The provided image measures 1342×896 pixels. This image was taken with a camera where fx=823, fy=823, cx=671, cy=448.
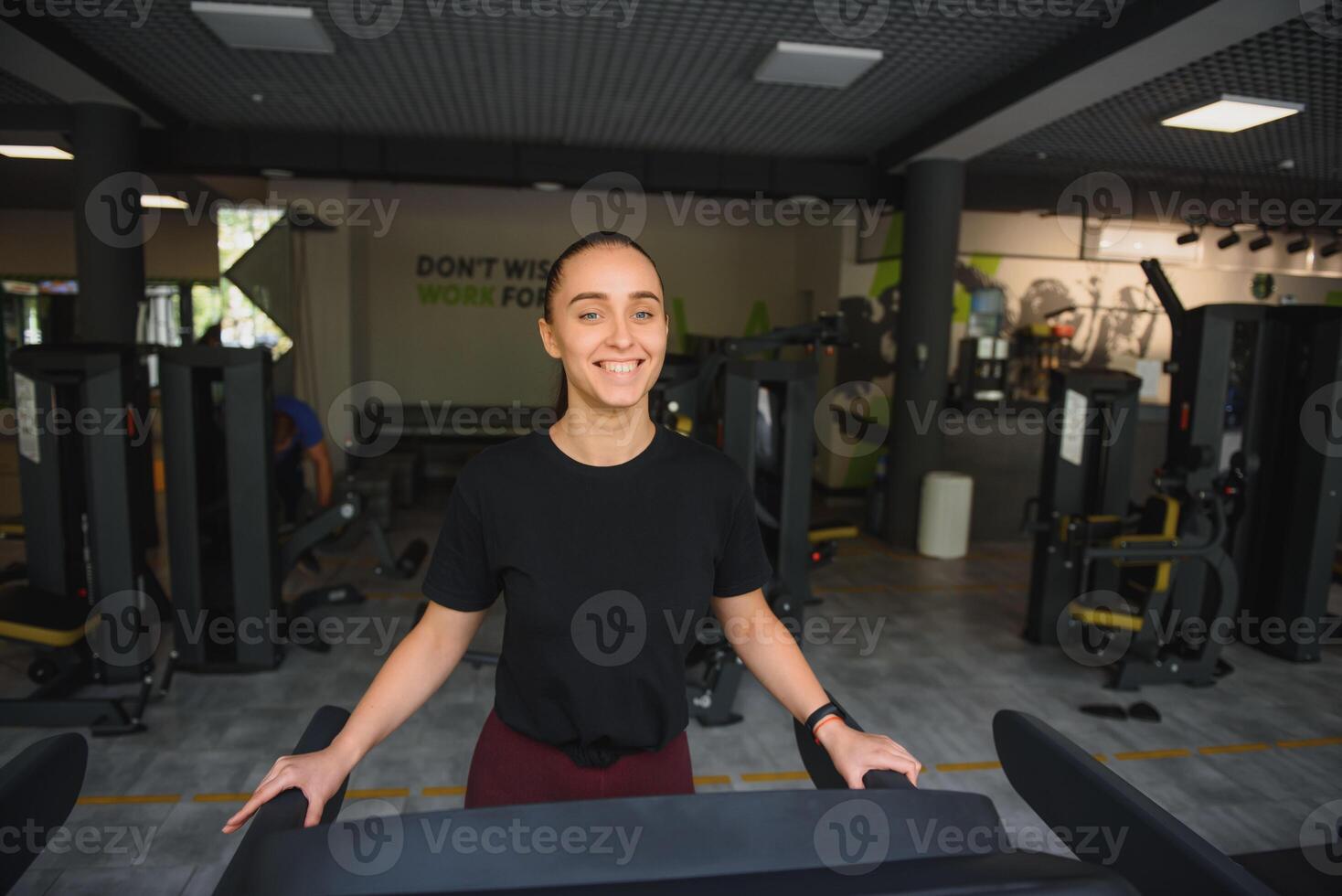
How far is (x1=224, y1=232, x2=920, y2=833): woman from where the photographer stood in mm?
1229

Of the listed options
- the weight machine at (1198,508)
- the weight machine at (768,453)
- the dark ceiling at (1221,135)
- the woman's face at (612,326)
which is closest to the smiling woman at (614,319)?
the woman's face at (612,326)

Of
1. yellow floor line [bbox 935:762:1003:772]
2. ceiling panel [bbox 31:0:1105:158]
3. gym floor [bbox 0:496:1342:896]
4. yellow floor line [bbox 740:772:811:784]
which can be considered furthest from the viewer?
ceiling panel [bbox 31:0:1105:158]

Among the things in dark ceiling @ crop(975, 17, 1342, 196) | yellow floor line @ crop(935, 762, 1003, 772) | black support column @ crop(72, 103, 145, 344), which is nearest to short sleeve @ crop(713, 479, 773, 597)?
yellow floor line @ crop(935, 762, 1003, 772)

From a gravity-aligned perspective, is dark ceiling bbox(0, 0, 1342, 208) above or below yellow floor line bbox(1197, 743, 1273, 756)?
above

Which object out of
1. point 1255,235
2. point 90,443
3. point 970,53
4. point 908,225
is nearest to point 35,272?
point 90,443

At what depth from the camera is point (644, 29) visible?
14.6 ft

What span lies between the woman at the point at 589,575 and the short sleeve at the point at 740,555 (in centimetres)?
4

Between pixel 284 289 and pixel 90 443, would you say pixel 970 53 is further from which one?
pixel 284 289

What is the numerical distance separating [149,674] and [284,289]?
4.31m

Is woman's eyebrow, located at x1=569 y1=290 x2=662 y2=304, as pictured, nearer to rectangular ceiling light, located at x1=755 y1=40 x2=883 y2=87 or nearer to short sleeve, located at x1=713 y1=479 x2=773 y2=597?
short sleeve, located at x1=713 y1=479 x2=773 y2=597

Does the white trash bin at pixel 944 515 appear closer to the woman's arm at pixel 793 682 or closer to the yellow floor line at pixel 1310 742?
the yellow floor line at pixel 1310 742

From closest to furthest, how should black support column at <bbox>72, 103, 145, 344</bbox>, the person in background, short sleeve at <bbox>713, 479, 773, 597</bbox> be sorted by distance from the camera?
short sleeve at <bbox>713, 479, 773, 597</bbox> < the person in background < black support column at <bbox>72, 103, 145, 344</bbox>

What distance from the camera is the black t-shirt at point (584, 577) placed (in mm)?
1269

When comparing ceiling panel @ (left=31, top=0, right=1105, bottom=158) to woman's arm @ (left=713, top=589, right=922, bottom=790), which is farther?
ceiling panel @ (left=31, top=0, right=1105, bottom=158)
